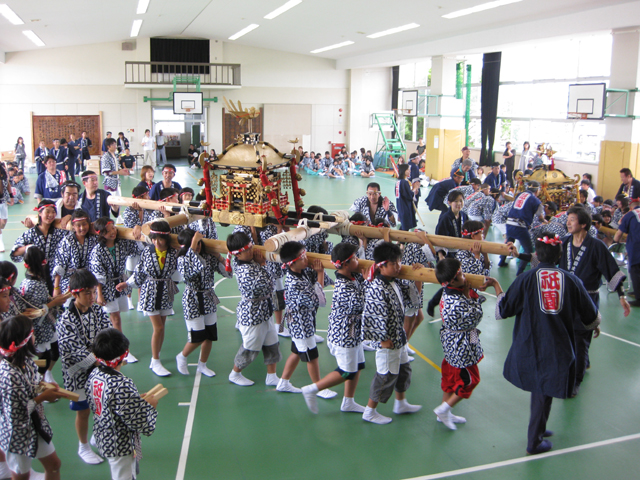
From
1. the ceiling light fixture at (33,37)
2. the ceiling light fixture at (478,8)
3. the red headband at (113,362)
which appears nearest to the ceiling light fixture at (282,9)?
the ceiling light fixture at (478,8)

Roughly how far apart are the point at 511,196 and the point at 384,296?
7254 mm

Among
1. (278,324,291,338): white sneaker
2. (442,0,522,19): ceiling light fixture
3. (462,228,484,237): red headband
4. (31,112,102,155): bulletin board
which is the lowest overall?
(278,324,291,338): white sneaker

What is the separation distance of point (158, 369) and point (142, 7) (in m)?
Answer: 15.0

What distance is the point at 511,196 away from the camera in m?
10.9

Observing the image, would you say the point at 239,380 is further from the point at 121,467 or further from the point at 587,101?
the point at 587,101

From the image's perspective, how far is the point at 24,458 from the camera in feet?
11.6

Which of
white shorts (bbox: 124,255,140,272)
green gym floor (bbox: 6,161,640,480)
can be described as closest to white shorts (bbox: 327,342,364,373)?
green gym floor (bbox: 6,161,640,480)

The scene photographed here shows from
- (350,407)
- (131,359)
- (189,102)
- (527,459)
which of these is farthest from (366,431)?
(189,102)

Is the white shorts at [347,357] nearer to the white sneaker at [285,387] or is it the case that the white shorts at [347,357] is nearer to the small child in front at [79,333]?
the white sneaker at [285,387]

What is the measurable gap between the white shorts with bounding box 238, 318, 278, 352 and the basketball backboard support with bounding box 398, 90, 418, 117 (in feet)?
64.7

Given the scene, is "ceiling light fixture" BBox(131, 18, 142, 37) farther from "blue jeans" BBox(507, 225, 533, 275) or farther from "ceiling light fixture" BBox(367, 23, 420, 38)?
"blue jeans" BBox(507, 225, 533, 275)

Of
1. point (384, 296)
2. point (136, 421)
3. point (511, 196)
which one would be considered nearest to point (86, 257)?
point (136, 421)

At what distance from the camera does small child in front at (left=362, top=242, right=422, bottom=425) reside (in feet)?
14.9

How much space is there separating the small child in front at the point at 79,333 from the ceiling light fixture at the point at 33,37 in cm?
1808
